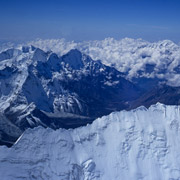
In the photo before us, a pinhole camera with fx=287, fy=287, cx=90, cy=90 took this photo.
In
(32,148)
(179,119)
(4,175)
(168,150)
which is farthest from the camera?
(179,119)

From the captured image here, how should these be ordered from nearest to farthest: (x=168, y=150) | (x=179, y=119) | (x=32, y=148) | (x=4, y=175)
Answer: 1. (x=4, y=175)
2. (x=32, y=148)
3. (x=168, y=150)
4. (x=179, y=119)

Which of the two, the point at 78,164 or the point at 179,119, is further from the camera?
the point at 179,119

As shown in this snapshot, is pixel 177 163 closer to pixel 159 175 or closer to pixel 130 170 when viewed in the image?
pixel 159 175

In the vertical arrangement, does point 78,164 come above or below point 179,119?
below

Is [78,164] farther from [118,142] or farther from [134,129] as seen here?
[134,129]

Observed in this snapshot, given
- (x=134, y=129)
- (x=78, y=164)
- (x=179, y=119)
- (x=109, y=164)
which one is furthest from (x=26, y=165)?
(x=179, y=119)

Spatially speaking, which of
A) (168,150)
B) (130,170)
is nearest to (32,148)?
(130,170)
